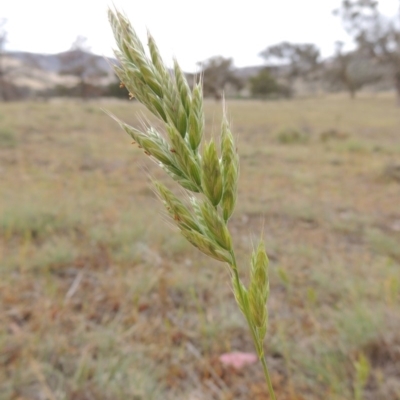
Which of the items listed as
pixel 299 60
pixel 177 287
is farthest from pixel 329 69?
pixel 177 287

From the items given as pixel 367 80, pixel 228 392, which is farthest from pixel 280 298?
pixel 367 80

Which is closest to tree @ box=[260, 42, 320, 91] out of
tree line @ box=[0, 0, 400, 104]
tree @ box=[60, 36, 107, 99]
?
tree line @ box=[0, 0, 400, 104]

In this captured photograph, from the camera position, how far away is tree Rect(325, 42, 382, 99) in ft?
126

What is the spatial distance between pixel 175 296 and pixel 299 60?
2519 inches

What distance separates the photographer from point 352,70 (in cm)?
4062

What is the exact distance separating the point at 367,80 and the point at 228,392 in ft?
146

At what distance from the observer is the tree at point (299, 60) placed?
59.6 metres

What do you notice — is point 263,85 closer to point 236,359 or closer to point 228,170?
point 236,359

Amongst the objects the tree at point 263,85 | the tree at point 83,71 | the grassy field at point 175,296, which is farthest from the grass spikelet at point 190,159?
the tree at point 263,85

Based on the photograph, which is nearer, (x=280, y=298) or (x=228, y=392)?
(x=228, y=392)

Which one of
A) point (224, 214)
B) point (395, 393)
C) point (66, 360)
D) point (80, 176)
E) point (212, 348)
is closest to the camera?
point (224, 214)

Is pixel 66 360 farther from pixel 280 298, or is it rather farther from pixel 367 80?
pixel 367 80

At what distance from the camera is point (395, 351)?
7.39ft

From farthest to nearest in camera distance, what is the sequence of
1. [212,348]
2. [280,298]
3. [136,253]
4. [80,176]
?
[80,176] < [136,253] < [280,298] < [212,348]
